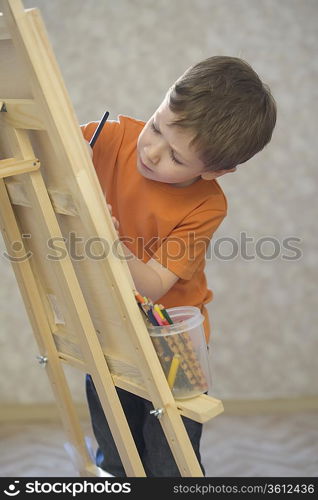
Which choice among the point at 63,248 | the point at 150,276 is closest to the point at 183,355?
the point at 150,276

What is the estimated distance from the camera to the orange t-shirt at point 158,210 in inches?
54.4

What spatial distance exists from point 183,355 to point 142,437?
51cm

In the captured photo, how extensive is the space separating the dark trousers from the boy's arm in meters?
0.34

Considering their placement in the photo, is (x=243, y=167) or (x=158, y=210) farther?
(x=243, y=167)

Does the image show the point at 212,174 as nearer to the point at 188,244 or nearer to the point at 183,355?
the point at 188,244

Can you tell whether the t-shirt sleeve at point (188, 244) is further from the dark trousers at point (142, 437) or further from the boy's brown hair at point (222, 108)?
the dark trousers at point (142, 437)

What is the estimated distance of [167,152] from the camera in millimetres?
1302

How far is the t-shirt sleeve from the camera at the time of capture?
136 centimetres

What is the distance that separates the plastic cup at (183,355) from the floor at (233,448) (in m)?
1.11

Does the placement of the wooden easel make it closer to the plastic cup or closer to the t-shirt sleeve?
the plastic cup

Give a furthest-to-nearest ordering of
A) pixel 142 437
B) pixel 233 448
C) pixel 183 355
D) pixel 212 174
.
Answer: pixel 233 448 < pixel 142 437 < pixel 212 174 < pixel 183 355
